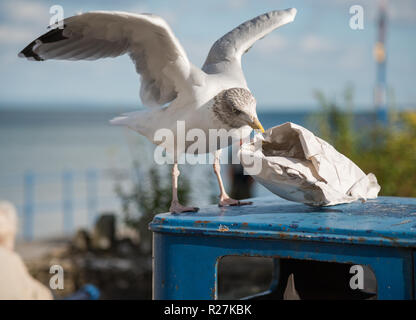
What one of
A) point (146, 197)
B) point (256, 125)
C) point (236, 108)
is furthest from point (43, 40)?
point (146, 197)

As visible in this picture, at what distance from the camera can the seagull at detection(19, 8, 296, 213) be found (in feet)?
9.10

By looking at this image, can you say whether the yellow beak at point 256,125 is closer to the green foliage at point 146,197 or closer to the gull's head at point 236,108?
the gull's head at point 236,108

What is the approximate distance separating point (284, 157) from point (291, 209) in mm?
231

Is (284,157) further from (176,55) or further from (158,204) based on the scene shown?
(158,204)

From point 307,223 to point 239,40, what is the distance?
4.60 feet

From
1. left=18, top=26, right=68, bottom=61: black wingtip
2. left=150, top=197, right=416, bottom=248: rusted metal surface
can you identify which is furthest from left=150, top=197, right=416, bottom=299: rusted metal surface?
left=18, top=26, right=68, bottom=61: black wingtip

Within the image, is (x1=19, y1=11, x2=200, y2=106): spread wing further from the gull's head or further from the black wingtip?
the gull's head

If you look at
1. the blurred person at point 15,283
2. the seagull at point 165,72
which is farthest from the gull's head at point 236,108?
the blurred person at point 15,283

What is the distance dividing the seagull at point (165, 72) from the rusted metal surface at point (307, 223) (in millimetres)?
287

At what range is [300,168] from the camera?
240 centimetres

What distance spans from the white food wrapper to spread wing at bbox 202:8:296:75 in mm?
639

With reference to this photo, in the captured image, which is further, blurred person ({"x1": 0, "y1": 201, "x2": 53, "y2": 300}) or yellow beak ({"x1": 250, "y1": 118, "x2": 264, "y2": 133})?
blurred person ({"x1": 0, "y1": 201, "x2": 53, "y2": 300})

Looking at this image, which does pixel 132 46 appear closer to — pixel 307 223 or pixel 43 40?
pixel 43 40

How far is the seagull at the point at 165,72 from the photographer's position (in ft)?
9.10
